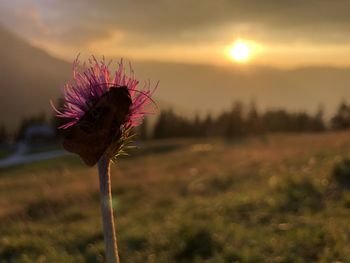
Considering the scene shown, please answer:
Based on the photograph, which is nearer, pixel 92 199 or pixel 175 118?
pixel 92 199

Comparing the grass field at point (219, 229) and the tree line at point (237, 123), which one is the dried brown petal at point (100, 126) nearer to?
the grass field at point (219, 229)

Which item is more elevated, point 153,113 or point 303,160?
point 153,113

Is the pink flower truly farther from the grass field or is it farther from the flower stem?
the grass field

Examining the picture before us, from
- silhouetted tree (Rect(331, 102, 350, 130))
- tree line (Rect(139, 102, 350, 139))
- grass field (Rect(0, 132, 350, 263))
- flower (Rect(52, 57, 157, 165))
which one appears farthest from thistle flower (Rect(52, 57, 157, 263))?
tree line (Rect(139, 102, 350, 139))

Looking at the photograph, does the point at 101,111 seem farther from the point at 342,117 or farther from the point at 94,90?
the point at 342,117

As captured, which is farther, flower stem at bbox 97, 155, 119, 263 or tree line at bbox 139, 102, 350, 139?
tree line at bbox 139, 102, 350, 139

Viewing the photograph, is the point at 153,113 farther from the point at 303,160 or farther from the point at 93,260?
the point at 303,160

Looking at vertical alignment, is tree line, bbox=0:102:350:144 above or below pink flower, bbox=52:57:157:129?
below

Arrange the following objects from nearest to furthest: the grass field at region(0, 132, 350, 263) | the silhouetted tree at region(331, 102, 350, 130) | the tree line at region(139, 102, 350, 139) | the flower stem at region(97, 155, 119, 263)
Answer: the flower stem at region(97, 155, 119, 263)
the grass field at region(0, 132, 350, 263)
the silhouetted tree at region(331, 102, 350, 130)
the tree line at region(139, 102, 350, 139)

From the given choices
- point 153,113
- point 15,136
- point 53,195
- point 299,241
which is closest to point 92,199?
point 53,195
